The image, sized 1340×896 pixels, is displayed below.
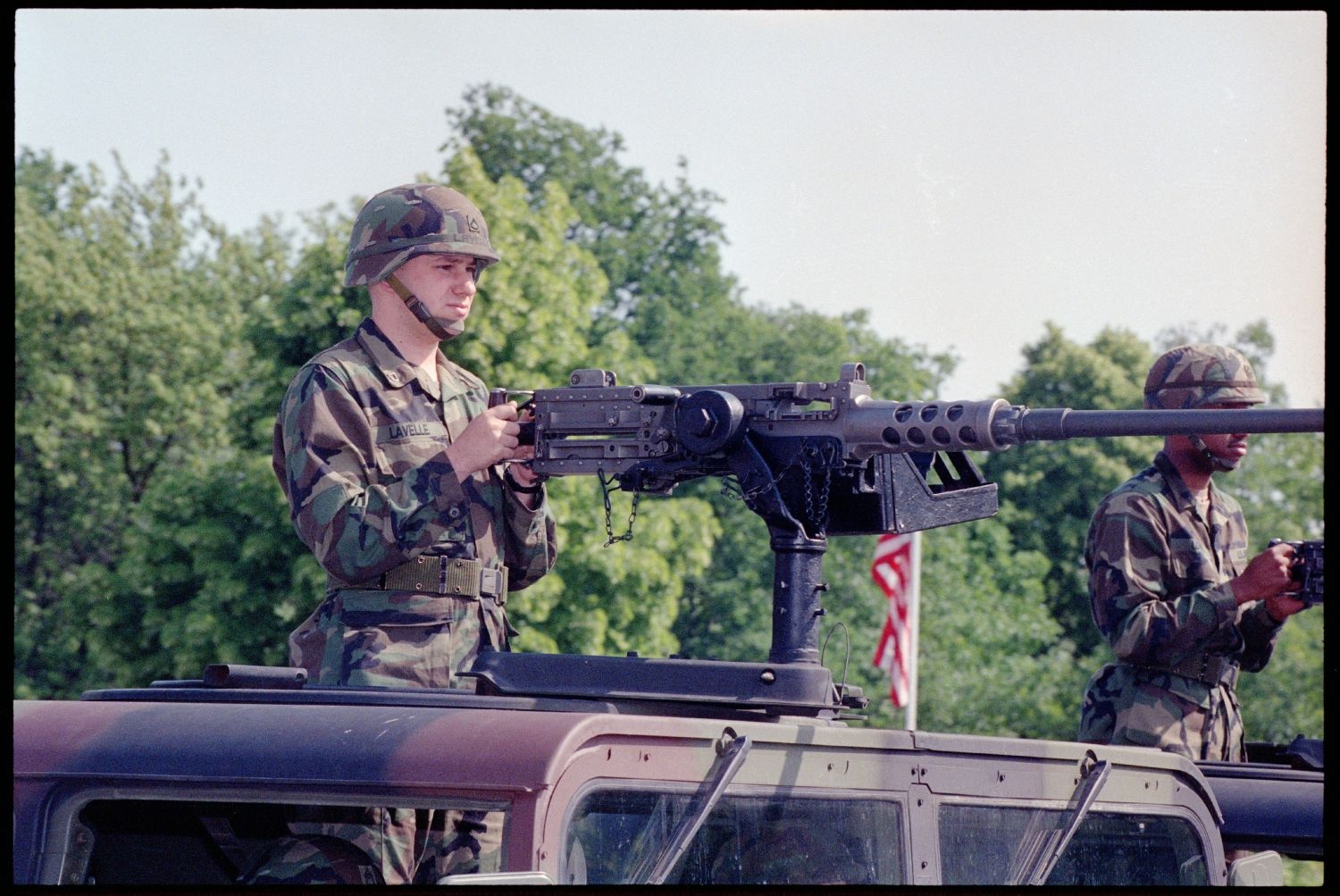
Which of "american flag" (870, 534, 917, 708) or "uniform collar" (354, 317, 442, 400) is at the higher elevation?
"american flag" (870, 534, 917, 708)

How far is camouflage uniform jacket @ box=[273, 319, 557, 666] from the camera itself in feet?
15.4

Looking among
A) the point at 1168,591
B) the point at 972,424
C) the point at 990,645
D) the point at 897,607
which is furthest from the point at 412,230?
the point at 990,645

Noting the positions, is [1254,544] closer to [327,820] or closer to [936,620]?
[936,620]

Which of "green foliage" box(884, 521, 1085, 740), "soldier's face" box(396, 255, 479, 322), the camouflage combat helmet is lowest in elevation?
"soldier's face" box(396, 255, 479, 322)

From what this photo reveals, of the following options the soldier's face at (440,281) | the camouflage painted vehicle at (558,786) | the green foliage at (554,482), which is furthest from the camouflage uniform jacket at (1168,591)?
the green foliage at (554,482)

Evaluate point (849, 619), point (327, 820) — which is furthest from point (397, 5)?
point (849, 619)

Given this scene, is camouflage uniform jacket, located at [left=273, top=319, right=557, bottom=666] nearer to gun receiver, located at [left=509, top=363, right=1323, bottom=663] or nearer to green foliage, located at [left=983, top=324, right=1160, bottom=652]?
gun receiver, located at [left=509, top=363, right=1323, bottom=663]

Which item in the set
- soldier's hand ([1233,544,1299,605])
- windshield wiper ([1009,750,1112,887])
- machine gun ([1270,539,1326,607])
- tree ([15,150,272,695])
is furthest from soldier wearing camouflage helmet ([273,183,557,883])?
tree ([15,150,272,695])

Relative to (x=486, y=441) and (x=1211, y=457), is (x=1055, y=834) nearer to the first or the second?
(x=486, y=441)

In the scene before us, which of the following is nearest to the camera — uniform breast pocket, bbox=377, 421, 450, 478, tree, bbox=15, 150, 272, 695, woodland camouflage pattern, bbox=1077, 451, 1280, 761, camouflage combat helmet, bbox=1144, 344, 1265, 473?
uniform breast pocket, bbox=377, 421, 450, 478

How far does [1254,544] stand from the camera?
106ft

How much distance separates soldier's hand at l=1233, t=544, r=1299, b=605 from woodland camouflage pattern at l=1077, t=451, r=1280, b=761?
4.8 inches

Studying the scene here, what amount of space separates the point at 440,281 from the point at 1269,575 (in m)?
2.49

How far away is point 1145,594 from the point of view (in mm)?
6145
